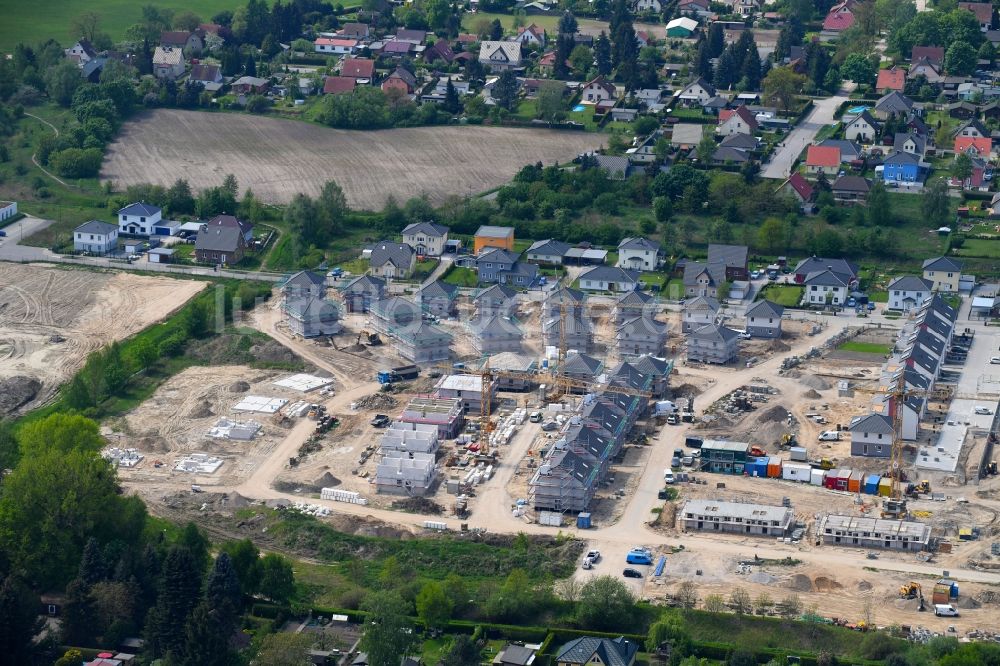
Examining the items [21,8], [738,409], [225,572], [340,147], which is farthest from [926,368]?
[21,8]

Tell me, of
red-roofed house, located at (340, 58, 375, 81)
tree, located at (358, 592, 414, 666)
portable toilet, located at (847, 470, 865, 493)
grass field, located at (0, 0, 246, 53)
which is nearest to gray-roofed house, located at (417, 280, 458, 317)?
portable toilet, located at (847, 470, 865, 493)

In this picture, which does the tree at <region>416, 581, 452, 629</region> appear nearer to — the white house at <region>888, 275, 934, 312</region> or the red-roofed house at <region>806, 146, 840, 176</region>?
the white house at <region>888, 275, 934, 312</region>

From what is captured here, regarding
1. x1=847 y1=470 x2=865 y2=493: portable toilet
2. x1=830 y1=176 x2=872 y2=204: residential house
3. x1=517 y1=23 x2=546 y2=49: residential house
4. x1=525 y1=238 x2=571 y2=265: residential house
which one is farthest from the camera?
x1=517 y1=23 x2=546 y2=49: residential house

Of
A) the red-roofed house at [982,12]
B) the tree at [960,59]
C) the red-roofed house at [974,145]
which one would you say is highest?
the red-roofed house at [982,12]

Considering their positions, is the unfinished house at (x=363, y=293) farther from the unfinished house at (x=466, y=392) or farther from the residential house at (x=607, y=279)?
the unfinished house at (x=466, y=392)

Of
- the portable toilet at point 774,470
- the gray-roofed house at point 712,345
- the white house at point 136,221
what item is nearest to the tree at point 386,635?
the portable toilet at point 774,470
